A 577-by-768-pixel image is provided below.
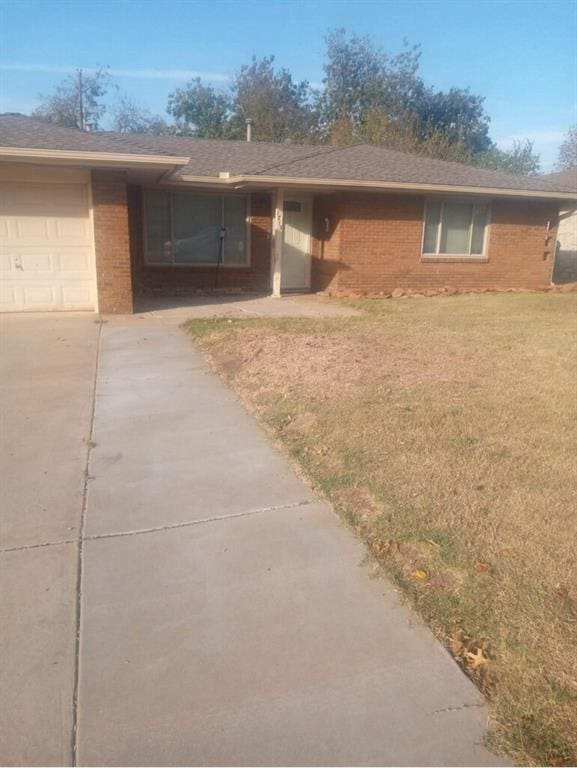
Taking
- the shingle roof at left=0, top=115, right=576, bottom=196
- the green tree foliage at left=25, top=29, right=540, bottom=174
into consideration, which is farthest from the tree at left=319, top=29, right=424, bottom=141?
the shingle roof at left=0, top=115, right=576, bottom=196

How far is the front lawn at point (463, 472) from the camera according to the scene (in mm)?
2389

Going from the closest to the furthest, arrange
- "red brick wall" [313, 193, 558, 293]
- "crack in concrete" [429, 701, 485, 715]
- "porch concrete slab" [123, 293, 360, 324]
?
"crack in concrete" [429, 701, 485, 715] < "porch concrete slab" [123, 293, 360, 324] < "red brick wall" [313, 193, 558, 293]

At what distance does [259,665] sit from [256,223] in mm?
13525

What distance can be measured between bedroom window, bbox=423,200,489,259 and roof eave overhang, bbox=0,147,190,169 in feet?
23.7

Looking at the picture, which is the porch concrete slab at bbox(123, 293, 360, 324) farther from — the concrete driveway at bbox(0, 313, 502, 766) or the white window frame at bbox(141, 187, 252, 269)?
the concrete driveway at bbox(0, 313, 502, 766)

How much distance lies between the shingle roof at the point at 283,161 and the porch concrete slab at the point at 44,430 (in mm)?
4021

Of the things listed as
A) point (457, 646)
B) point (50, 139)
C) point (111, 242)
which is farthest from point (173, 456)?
point (50, 139)

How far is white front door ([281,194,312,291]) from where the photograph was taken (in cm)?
1513

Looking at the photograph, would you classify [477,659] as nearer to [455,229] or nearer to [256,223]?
[256,223]

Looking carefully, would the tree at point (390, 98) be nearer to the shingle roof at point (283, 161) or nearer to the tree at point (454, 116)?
the tree at point (454, 116)

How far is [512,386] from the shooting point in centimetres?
649

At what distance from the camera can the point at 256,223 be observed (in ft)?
48.9

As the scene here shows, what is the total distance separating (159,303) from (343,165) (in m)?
5.69

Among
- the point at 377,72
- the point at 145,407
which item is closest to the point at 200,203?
the point at 145,407
